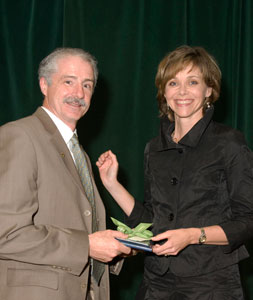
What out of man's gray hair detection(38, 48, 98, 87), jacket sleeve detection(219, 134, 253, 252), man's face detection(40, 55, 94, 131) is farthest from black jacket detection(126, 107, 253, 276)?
man's gray hair detection(38, 48, 98, 87)

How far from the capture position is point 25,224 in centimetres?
144

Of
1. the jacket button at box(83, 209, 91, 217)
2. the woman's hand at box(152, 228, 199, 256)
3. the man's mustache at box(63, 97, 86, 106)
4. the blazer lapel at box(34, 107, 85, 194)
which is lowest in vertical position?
the woman's hand at box(152, 228, 199, 256)

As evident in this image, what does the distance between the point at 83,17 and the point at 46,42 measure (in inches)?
12.9

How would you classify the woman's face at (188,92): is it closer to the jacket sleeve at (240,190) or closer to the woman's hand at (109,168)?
the jacket sleeve at (240,190)

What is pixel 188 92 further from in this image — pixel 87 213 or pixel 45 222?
pixel 45 222

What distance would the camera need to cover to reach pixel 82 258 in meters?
1.51

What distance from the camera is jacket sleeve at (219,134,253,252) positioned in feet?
5.71

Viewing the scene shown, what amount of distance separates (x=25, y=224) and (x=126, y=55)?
188cm

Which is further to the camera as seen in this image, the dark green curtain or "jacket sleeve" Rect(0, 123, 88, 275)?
the dark green curtain

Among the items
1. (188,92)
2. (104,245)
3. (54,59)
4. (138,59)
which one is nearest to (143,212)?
(104,245)

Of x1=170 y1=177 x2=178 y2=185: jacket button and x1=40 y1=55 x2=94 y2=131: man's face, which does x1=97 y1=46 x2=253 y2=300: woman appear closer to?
x1=170 y1=177 x2=178 y2=185: jacket button

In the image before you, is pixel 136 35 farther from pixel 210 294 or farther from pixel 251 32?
pixel 210 294

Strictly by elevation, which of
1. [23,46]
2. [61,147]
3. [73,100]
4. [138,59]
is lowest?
[61,147]

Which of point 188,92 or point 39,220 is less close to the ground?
point 188,92
